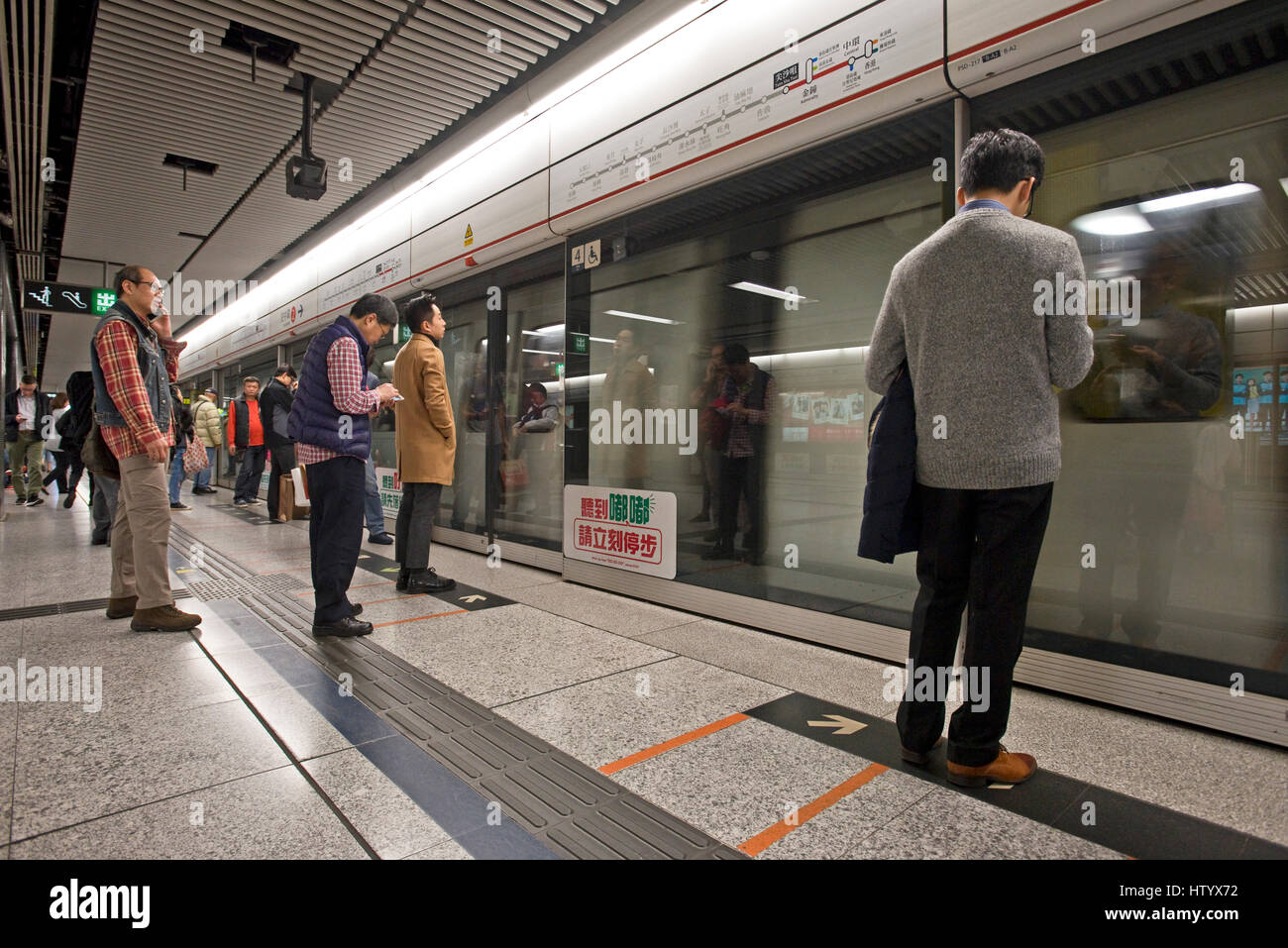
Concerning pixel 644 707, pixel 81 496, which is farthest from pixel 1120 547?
pixel 81 496

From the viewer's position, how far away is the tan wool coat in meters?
4.30

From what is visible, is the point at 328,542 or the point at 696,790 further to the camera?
the point at 328,542

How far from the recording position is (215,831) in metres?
1.61

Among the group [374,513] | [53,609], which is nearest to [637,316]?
[374,513]

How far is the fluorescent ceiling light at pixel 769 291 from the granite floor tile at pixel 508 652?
6.33 ft

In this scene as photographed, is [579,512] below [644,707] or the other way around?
the other way around

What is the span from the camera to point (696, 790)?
186 cm

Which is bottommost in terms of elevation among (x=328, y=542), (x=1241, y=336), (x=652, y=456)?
Result: (x=328, y=542)

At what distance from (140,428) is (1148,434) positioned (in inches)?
167

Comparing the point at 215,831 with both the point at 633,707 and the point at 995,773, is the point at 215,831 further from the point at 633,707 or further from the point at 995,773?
the point at 995,773

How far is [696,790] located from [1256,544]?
2.02 m

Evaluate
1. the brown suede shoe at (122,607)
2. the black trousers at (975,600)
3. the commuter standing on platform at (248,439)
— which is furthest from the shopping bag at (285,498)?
the black trousers at (975,600)

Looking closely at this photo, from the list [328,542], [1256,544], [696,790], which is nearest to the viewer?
[696,790]
